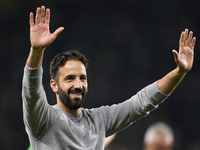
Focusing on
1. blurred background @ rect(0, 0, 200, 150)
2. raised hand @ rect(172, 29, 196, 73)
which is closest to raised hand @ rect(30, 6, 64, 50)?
raised hand @ rect(172, 29, 196, 73)

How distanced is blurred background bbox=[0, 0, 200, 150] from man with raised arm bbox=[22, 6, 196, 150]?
4.29 meters

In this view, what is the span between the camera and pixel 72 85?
7.67 ft

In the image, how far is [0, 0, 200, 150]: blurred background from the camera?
6.93 meters

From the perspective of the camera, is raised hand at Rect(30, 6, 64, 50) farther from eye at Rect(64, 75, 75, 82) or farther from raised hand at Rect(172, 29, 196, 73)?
raised hand at Rect(172, 29, 196, 73)

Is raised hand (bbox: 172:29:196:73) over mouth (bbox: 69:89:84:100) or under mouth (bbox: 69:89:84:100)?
over

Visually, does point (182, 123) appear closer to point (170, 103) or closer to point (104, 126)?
point (170, 103)

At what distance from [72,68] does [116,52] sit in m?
5.24

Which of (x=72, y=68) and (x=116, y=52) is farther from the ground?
(x=116, y=52)

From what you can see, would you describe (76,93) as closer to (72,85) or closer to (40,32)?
(72,85)

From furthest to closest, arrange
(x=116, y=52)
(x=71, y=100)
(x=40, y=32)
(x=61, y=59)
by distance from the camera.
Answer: (x=116, y=52), (x=61, y=59), (x=71, y=100), (x=40, y=32)

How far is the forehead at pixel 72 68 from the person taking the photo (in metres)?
2.39

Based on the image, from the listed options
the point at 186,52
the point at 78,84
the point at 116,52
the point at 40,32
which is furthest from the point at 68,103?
the point at 116,52

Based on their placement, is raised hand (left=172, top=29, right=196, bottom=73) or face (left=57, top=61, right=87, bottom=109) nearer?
face (left=57, top=61, right=87, bottom=109)

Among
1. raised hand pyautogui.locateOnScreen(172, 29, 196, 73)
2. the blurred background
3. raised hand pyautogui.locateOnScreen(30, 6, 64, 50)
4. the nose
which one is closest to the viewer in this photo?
raised hand pyautogui.locateOnScreen(30, 6, 64, 50)
